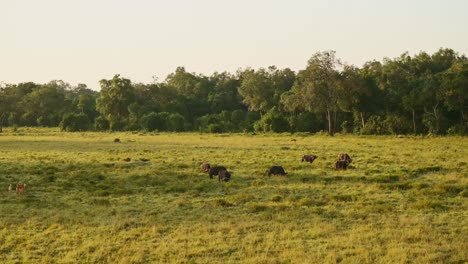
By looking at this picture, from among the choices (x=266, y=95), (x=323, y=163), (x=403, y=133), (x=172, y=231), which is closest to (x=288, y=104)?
(x=403, y=133)

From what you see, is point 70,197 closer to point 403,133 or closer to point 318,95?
point 318,95

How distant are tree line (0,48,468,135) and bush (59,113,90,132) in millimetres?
181

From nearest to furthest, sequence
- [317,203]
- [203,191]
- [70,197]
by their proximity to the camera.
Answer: [317,203] < [70,197] < [203,191]

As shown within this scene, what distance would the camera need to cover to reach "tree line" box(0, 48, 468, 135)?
204ft

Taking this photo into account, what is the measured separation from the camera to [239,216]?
15.0 m

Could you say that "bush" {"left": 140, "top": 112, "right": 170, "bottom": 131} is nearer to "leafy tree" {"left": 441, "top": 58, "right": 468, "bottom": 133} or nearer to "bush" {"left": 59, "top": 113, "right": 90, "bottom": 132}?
"bush" {"left": 59, "top": 113, "right": 90, "bottom": 132}

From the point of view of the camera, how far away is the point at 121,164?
2936 centimetres

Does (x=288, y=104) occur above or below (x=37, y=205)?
above

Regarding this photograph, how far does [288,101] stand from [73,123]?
42226 mm

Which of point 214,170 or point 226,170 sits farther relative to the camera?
point 226,170

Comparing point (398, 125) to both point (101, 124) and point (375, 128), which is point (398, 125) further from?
point (101, 124)

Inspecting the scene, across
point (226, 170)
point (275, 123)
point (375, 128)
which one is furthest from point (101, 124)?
point (226, 170)

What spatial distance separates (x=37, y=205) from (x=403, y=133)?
55.9 metres

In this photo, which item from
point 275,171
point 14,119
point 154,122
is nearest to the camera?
point 275,171
